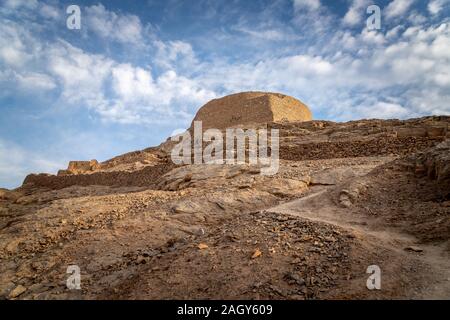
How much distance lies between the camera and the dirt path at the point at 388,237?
338 cm

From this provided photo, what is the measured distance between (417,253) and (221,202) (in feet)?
12.9

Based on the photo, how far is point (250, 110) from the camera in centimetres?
2408

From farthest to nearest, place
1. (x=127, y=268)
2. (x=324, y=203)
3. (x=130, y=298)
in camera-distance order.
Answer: (x=324, y=203)
(x=127, y=268)
(x=130, y=298)

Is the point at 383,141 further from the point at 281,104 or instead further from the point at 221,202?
the point at 281,104

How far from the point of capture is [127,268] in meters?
4.74
